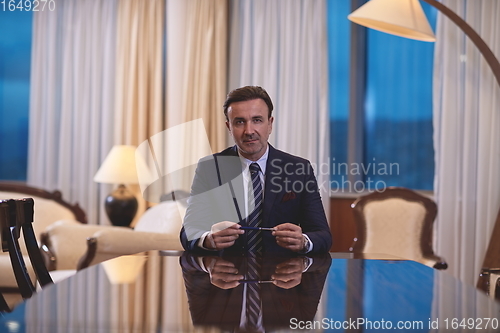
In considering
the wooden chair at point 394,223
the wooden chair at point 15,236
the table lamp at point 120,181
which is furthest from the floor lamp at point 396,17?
the table lamp at point 120,181

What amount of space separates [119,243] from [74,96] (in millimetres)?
2282

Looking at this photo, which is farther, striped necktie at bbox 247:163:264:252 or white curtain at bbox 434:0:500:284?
white curtain at bbox 434:0:500:284

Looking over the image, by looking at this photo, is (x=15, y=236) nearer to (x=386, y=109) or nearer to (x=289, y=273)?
(x=289, y=273)

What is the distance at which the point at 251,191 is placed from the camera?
7.12 ft

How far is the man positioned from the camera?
6.95 ft

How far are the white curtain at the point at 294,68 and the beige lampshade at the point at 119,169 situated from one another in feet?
4.08

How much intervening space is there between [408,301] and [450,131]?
3.62 meters

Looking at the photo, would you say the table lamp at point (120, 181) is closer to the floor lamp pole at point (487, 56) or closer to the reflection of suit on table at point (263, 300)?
the floor lamp pole at point (487, 56)

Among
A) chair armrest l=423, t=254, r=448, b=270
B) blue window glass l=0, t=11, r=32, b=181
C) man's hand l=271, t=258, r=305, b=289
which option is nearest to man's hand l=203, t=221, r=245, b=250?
man's hand l=271, t=258, r=305, b=289

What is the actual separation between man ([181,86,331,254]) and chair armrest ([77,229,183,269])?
1.50 meters

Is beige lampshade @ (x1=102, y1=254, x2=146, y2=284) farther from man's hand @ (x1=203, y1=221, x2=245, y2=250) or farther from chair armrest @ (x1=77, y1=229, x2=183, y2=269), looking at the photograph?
chair armrest @ (x1=77, y1=229, x2=183, y2=269)

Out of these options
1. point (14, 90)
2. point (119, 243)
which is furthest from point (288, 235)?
point (14, 90)

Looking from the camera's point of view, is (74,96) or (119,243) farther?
(74,96)

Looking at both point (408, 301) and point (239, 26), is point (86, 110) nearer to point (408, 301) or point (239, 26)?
point (239, 26)
